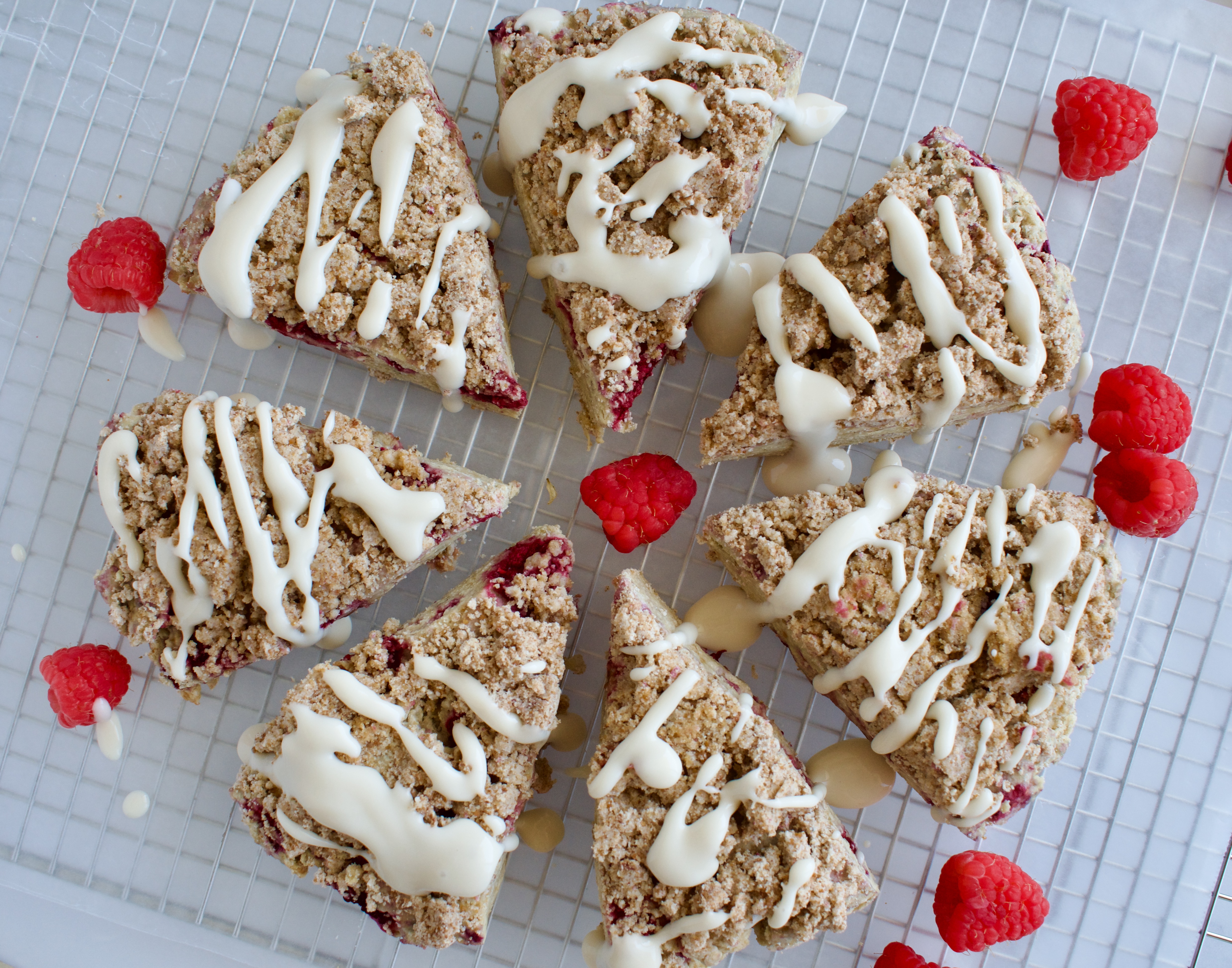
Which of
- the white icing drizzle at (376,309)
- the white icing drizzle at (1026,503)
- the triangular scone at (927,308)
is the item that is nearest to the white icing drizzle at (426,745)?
the white icing drizzle at (376,309)

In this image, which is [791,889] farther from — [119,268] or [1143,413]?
[119,268]

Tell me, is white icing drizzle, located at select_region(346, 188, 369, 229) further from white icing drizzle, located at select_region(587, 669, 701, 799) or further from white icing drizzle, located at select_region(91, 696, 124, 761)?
white icing drizzle, located at select_region(91, 696, 124, 761)

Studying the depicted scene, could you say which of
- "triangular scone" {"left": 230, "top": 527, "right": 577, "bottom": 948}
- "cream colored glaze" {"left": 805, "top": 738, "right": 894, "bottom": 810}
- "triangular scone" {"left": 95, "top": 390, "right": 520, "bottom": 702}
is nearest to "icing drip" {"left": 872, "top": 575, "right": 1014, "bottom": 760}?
"cream colored glaze" {"left": 805, "top": 738, "right": 894, "bottom": 810}

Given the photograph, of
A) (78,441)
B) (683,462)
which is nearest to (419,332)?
(683,462)

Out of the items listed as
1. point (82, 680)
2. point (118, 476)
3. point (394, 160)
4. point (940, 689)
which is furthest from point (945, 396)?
point (82, 680)

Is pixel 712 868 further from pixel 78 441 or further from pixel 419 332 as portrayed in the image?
pixel 78 441
